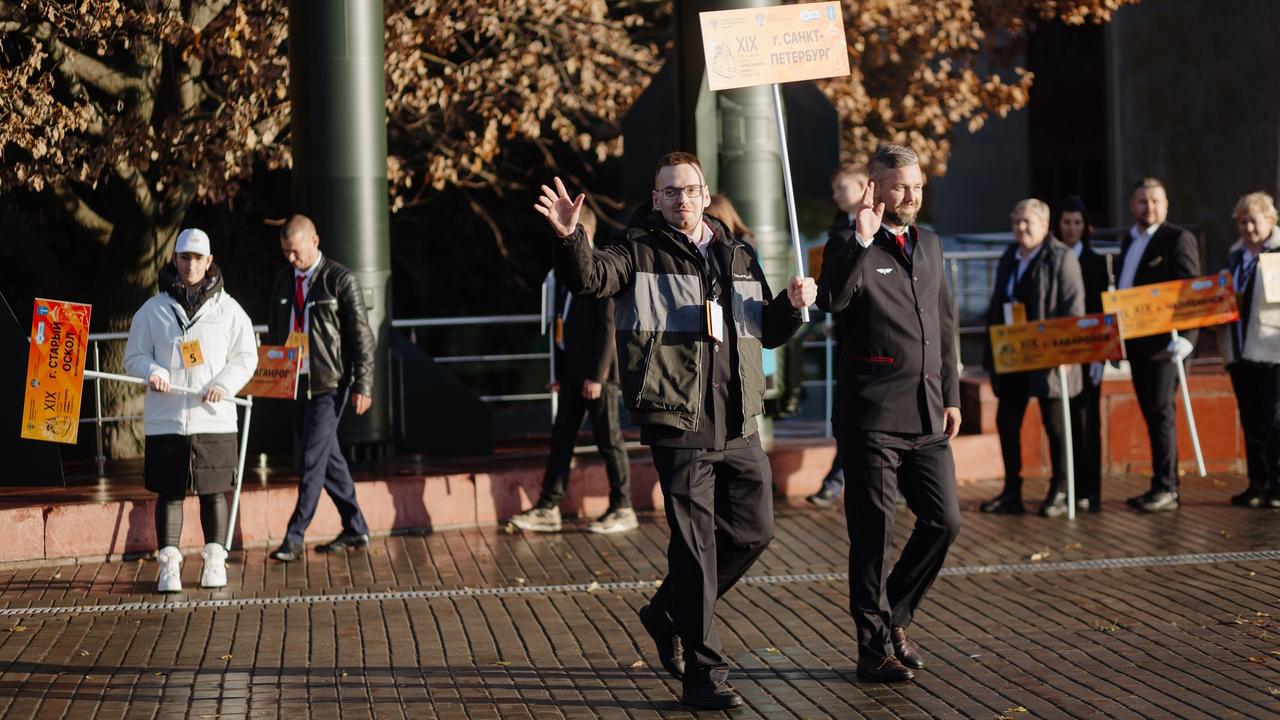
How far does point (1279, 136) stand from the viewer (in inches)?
800

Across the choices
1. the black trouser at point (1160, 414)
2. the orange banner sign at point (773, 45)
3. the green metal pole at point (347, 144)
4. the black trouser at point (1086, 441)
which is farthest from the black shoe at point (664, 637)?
the black trouser at point (1160, 414)

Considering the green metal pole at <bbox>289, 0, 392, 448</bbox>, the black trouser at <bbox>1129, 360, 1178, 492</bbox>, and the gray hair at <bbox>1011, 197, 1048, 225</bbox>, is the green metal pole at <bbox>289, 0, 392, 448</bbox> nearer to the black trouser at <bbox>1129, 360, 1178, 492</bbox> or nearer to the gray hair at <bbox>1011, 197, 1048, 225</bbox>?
the gray hair at <bbox>1011, 197, 1048, 225</bbox>

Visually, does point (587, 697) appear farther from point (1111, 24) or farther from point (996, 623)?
point (1111, 24)

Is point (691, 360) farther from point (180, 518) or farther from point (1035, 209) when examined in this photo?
point (1035, 209)

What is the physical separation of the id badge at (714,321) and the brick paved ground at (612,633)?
1374 millimetres

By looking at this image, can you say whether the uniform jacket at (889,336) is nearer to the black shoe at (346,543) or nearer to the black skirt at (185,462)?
the black skirt at (185,462)

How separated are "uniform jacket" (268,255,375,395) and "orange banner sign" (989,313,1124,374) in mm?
3765

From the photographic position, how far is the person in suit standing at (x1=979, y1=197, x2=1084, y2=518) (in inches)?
417

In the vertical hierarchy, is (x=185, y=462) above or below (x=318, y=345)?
below

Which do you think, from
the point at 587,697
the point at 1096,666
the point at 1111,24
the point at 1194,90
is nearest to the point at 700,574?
the point at 587,697

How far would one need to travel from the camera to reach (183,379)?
8641 mm

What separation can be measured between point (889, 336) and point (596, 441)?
3753 millimetres

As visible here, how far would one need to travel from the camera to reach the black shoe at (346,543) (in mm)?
9891

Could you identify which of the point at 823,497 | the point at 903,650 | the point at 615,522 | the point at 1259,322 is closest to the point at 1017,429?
the point at 823,497
